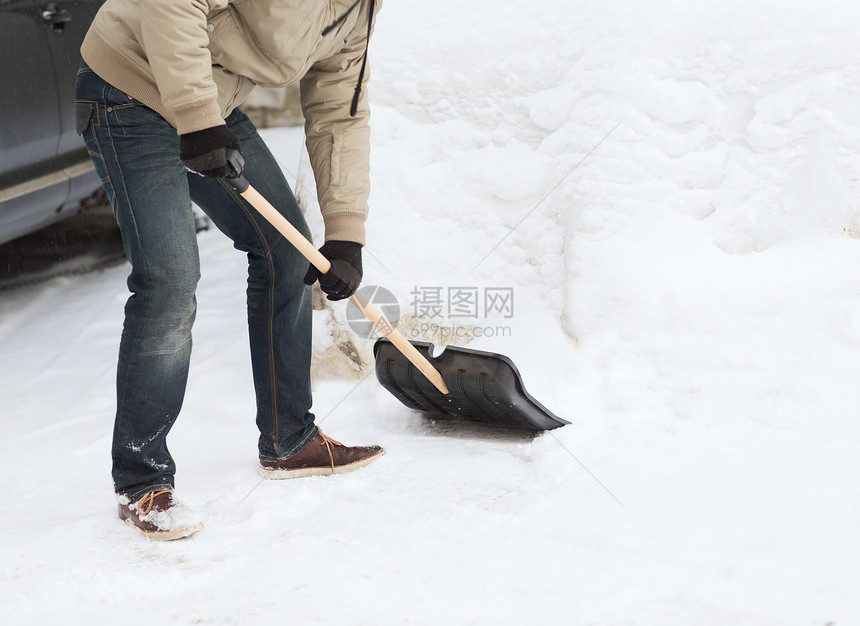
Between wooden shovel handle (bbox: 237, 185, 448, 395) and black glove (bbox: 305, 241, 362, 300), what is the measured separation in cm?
2

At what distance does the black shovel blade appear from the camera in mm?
2051

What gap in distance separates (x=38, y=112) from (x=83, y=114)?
60.4 inches

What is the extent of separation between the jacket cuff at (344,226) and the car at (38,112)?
1.62 meters

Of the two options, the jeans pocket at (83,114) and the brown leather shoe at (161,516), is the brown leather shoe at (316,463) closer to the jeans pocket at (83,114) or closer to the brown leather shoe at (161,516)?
the brown leather shoe at (161,516)

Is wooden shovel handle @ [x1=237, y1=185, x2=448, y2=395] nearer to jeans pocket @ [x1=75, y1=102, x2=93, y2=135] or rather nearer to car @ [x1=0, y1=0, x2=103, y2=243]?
jeans pocket @ [x1=75, y1=102, x2=93, y2=135]

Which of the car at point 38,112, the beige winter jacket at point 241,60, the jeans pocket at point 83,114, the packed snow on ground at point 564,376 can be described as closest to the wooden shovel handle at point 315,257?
the beige winter jacket at point 241,60

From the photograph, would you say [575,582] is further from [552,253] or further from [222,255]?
[222,255]

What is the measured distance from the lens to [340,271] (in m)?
1.84

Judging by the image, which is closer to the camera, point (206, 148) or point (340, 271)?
point (206, 148)

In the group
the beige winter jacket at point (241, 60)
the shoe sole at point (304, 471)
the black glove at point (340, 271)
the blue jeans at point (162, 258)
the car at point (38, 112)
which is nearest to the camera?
the beige winter jacket at point (241, 60)

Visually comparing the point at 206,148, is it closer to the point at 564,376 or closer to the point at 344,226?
the point at 344,226

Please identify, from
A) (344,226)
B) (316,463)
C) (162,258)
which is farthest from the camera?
(316,463)

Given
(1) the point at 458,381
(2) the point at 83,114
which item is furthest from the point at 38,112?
(1) the point at 458,381

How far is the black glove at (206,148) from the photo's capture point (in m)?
1.52
